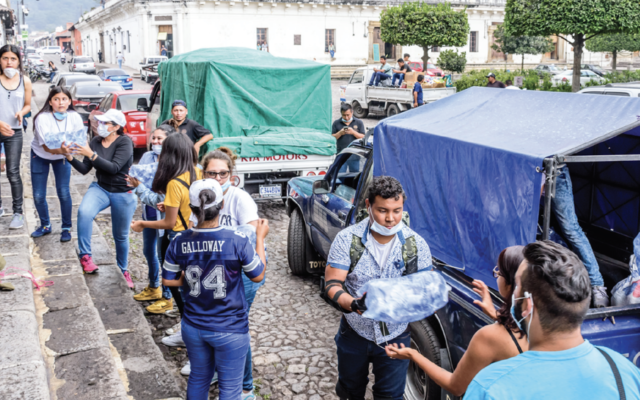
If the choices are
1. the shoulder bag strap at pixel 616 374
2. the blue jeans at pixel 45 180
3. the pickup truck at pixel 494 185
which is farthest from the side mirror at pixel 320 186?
the shoulder bag strap at pixel 616 374

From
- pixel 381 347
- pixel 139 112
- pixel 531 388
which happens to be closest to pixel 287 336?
pixel 381 347

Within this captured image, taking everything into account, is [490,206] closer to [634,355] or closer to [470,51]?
[634,355]

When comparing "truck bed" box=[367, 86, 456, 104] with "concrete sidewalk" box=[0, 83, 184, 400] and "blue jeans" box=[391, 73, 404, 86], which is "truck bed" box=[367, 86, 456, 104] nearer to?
"blue jeans" box=[391, 73, 404, 86]

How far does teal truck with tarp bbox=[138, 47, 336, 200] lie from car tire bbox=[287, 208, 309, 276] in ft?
7.03

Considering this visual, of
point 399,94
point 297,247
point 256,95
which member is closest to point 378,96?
point 399,94

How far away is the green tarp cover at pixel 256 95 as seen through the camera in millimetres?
9766

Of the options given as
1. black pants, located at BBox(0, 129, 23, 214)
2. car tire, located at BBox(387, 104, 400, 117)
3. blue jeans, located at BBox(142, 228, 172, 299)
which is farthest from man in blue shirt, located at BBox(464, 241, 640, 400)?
car tire, located at BBox(387, 104, 400, 117)

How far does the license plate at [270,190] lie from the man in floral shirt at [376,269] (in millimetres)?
5664

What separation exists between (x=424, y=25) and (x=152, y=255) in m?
26.9

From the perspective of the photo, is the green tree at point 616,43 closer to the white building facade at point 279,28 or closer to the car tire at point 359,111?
the white building facade at point 279,28

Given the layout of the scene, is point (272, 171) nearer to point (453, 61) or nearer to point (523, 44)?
point (453, 61)

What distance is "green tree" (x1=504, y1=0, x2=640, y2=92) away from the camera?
19.9 meters

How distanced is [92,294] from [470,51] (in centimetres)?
5007

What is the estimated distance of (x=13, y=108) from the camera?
20.2ft
